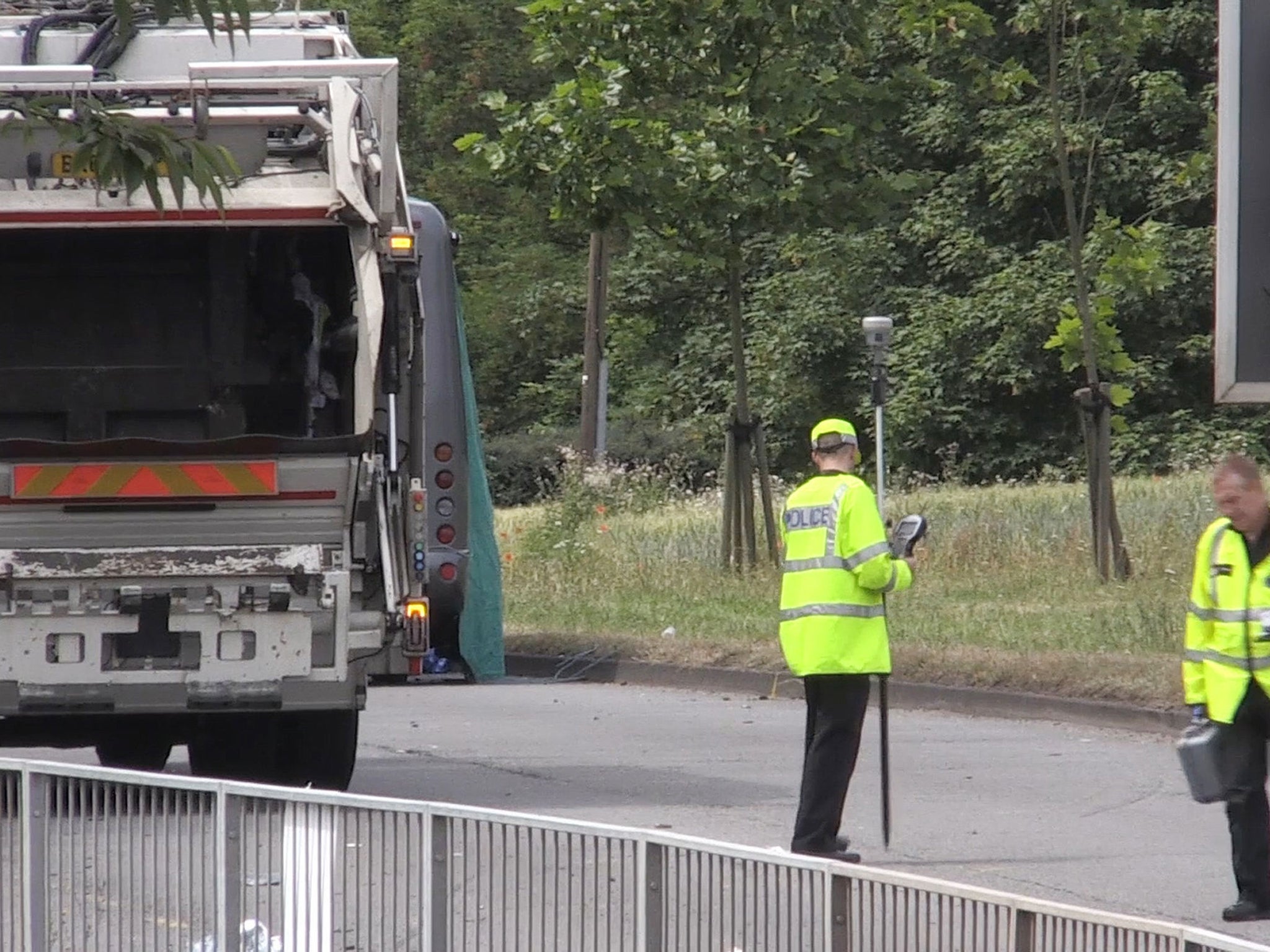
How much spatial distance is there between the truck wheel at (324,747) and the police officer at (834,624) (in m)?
2.40

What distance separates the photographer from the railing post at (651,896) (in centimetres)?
476

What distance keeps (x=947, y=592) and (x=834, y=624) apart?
33.7ft

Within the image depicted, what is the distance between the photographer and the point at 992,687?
44.4ft

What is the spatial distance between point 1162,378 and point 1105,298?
56.4 feet

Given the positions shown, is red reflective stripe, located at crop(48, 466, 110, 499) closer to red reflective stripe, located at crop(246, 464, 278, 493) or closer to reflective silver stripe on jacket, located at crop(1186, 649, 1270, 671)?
red reflective stripe, located at crop(246, 464, 278, 493)


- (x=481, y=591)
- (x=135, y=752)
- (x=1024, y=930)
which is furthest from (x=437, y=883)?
(x=481, y=591)

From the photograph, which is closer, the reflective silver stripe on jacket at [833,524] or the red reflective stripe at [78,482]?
the reflective silver stripe on jacket at [833,524]

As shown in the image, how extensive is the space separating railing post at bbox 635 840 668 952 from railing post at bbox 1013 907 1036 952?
85cm

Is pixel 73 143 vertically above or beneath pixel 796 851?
above

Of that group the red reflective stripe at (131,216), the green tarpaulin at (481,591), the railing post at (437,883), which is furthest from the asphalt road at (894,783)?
the railing post at (437,883)

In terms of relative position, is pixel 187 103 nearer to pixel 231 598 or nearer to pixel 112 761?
pixel 231 598

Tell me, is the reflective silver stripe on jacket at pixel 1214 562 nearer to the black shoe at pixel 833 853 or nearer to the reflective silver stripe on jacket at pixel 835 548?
the reflective silver stripe on jacket at pixel 835 548

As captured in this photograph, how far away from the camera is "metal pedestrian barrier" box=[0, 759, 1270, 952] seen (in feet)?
14.1

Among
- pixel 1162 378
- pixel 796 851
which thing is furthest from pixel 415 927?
pixel 1162 378
